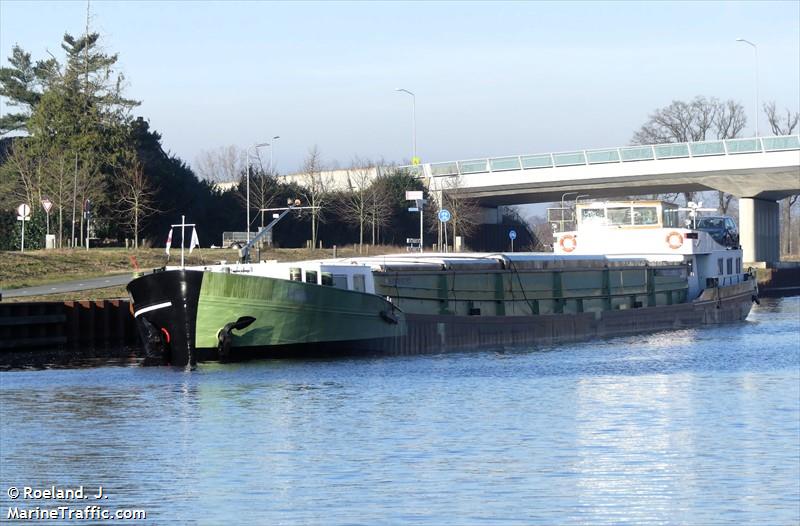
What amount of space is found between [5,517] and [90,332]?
97.3 ft

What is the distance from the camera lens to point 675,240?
62156mm

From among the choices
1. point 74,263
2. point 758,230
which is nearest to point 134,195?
point 74,263

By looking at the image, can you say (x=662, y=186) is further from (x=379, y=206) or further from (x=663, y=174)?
(x=379, y=206)

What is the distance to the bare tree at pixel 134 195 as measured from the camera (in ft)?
270

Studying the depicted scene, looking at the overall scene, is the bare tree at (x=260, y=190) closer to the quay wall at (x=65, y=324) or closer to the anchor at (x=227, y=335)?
the quay wall at (x=65, y=324)

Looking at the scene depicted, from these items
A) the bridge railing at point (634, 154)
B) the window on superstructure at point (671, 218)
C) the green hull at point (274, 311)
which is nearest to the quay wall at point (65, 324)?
the green hull at point (274, 311)

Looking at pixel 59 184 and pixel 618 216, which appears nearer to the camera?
pixel 618 216

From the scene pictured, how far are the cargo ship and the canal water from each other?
3.76 ft

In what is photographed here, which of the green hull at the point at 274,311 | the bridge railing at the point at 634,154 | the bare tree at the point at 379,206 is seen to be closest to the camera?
the green hull at the point at 274,311

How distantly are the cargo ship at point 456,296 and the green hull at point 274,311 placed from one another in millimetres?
31

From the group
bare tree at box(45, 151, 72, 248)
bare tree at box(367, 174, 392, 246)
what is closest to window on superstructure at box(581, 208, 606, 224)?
bare tree at box(45, 151, 72, 248)

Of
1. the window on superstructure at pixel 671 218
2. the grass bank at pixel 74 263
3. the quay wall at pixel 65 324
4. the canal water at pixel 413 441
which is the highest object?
the window on superstructure at pixel 671 218

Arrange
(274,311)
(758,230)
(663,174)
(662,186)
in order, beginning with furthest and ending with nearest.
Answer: (662,186) → (758,230) → (663,174) → (274,311)

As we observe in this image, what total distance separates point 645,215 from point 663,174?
114 ft
